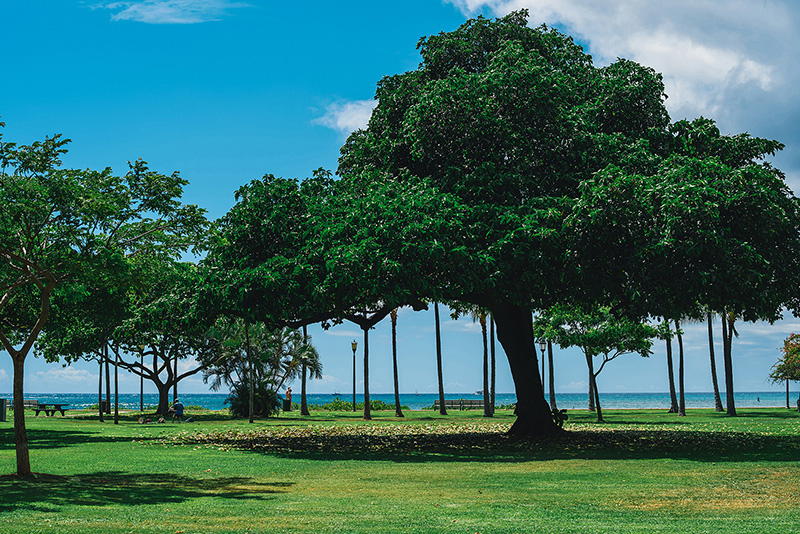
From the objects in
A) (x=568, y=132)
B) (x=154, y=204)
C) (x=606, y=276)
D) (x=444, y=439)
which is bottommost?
(x=444, y=439)

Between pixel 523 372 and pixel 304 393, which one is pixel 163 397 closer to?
pixel 304 393

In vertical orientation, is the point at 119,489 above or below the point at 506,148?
below

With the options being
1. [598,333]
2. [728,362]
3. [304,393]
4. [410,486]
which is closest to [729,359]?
[728,362]

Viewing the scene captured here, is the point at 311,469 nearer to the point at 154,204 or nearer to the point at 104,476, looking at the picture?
the point at 104,476

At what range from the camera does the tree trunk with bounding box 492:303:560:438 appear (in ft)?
90.3

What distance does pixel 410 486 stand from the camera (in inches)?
595

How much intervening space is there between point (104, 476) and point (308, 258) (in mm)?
8596

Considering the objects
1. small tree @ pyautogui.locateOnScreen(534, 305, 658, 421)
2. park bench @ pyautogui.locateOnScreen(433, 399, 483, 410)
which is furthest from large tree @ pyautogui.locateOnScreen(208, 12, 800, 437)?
park bench @ pyautogui.locateOnScreen(433, 399, 483, 410)

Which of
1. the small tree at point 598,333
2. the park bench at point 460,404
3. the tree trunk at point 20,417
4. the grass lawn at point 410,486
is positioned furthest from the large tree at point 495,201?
the park bench at point 460,404

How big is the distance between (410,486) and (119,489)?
18.3ft

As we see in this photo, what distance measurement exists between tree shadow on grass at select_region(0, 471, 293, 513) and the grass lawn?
0.04 meters

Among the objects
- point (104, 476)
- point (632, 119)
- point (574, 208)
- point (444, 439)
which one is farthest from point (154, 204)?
point (632, 119)

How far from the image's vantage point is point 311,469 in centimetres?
1859

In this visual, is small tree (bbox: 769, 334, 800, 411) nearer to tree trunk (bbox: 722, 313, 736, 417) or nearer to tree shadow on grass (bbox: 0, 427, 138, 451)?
tree trunk (bbox: 722, 313, 736, 417)
